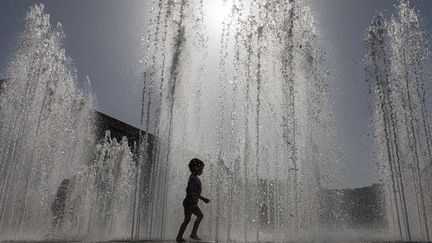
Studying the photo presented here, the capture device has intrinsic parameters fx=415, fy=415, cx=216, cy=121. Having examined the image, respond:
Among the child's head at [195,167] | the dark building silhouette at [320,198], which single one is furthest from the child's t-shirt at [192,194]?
the dark building silhouette at [320,198]

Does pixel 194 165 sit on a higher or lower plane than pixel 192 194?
higher

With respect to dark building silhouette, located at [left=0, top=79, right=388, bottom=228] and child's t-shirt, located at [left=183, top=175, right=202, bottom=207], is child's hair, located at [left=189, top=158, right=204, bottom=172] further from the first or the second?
dark building silhouette, located at [left=0, top=79, right=388, bottom=228]

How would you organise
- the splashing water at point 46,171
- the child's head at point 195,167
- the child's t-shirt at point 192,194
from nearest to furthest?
the child's t-shirt at point 192,194 < the child's head at point 195,167 < the splashing water at point 46,171

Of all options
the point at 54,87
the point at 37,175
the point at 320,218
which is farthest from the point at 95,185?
the point at 320,218

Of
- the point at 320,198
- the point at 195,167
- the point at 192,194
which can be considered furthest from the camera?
the point at 320,198

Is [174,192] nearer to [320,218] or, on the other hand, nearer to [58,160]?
[320,218]

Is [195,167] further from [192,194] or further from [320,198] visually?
[320,198]

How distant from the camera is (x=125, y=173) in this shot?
16469mm

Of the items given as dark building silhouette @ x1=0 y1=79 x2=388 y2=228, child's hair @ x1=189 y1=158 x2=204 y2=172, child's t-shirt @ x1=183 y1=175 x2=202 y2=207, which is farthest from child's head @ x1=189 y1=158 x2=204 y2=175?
dark building silhouette @ x1=0 y1=79 x2=388 y2=228

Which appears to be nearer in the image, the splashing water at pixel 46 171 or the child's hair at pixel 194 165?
the child's hair at pixel 194 165

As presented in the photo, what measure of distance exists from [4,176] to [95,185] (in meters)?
3.24

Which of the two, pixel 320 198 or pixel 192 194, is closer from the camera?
pixel 192 194

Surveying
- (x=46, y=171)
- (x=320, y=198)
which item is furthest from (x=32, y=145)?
(x=320, y=198)

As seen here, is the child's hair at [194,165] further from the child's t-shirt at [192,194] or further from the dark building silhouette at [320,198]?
the dark building silhouette at [320,198]
